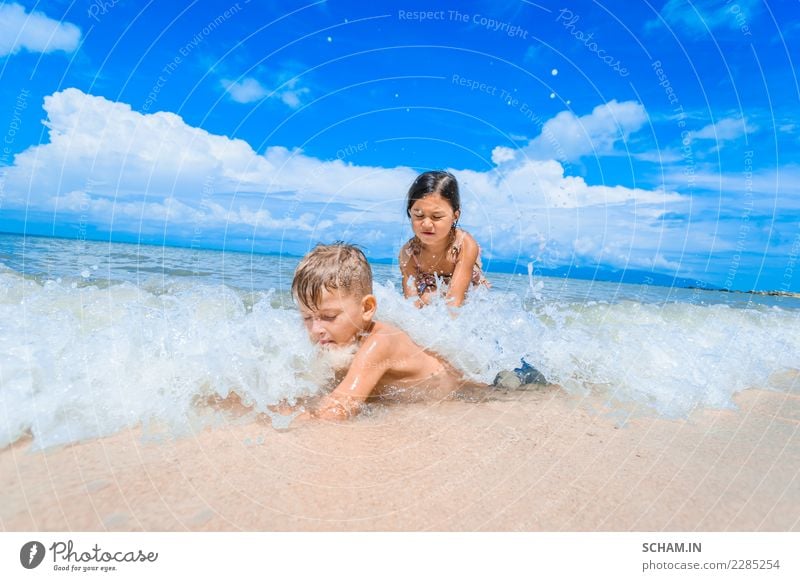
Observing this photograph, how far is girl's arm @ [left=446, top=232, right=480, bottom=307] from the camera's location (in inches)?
215

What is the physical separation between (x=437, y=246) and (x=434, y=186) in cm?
75

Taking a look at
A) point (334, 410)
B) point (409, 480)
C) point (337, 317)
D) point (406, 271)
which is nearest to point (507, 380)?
point (337, 317)

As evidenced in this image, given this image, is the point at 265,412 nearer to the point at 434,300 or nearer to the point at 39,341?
the point at 39,341

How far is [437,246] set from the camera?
18.7 ft

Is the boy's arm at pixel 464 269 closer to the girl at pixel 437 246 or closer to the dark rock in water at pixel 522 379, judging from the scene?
the girl at pixel 437 246

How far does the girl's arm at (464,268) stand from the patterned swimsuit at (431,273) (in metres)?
0.06

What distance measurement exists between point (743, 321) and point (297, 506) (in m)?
8.87

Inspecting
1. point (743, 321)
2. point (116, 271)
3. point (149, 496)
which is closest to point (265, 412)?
point (149, 496)

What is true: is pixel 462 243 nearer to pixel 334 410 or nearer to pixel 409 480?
pixel 334 410

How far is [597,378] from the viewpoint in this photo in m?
4.14

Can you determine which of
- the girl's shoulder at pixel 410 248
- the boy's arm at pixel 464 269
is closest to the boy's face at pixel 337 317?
the boy's arm at pixel 464 269

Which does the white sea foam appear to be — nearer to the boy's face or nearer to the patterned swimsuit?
the boy's face
